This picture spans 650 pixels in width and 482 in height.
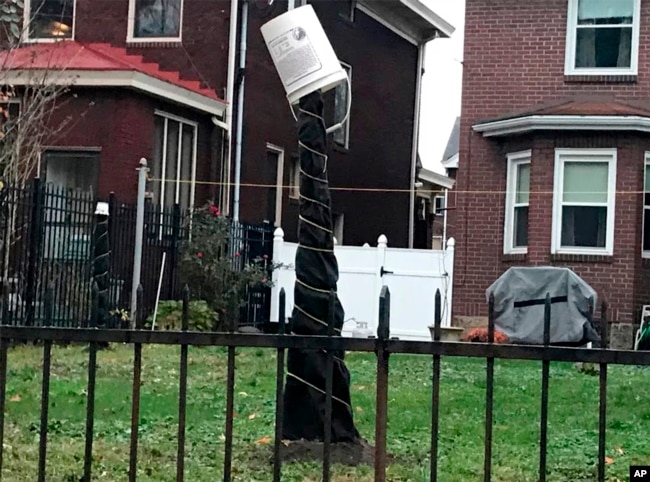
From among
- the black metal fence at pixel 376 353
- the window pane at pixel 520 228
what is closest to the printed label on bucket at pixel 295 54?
the black metal fence at pixel 376 353

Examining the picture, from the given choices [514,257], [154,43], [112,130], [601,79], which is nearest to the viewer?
[112,130]

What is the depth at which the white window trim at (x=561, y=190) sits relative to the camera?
16766mm

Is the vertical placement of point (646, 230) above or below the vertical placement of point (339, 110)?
below

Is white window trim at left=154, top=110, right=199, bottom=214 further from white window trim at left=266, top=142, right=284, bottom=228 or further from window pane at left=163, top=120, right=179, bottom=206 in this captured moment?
white window trim at left=266, top=142, right=284, bottom=228

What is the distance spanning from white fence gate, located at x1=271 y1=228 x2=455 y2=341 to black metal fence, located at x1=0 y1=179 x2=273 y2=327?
8.11 feet

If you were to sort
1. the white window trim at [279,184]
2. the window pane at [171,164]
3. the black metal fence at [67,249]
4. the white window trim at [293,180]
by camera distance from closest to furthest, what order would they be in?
the black metal fence at [67,249]
the window pane at [171,164]
the white window trim at [279,184]
the white window trim at [293,180]

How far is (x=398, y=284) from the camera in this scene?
18.0 meters

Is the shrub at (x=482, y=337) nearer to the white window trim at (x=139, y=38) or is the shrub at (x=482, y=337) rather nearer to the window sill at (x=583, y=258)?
the window sill at (x=583, y=258)

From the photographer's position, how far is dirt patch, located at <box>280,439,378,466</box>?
243 inches

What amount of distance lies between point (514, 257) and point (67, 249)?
24.3 ft

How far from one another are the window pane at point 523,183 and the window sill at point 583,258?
3.78 ft

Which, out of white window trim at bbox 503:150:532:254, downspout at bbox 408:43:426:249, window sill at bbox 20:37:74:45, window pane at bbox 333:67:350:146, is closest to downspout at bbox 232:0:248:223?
window pane at bbox 333:67:350:146

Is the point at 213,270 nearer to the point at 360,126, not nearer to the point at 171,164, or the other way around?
the point at 171,164

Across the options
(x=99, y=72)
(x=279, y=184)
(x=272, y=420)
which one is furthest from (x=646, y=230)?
(x=272, y=420)
